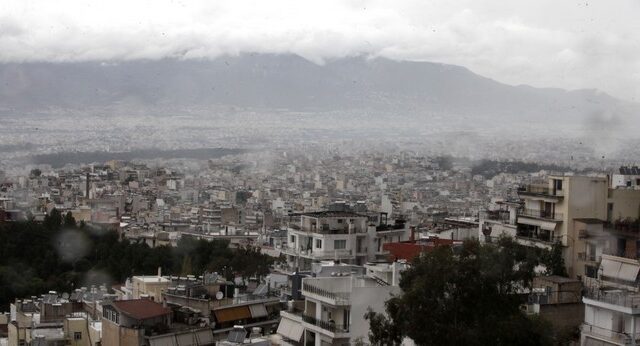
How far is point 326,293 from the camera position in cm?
1198

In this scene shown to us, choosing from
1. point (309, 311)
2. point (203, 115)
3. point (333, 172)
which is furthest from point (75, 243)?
point (203, 115)

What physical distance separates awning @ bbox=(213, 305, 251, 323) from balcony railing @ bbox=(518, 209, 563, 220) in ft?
19.1

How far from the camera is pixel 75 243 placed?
30969 millimetres

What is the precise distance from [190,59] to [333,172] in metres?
42.0

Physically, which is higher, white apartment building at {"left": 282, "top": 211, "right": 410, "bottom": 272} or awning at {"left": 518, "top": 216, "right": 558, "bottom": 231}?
awning at {"left": 518, "top": 216, "right": 558, "bottom": 231}

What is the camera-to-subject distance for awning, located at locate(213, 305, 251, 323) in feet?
44.4

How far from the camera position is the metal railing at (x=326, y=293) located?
11.8 m

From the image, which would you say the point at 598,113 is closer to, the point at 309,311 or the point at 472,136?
the point at 472,136

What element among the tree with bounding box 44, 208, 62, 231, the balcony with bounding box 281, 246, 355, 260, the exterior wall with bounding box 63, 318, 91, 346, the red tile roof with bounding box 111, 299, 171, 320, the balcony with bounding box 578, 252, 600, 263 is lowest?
the tree with bounding box 44, 208, 62, 231

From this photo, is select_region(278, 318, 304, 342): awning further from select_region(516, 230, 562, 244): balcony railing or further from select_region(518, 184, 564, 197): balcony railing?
select_region(518, 184, 564, 197): balcony railing

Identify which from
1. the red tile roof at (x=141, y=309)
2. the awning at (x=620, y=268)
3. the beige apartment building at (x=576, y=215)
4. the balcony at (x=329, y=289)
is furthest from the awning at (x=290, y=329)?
the beige apartment building at (x=576, y=215)

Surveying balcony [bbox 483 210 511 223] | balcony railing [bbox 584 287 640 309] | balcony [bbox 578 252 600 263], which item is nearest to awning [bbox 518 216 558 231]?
balcony [bbox 578 252 600 263]

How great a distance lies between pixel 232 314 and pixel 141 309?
120 centimetres

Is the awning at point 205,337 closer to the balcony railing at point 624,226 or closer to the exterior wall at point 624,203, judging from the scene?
the balcony railing at point 624,226
